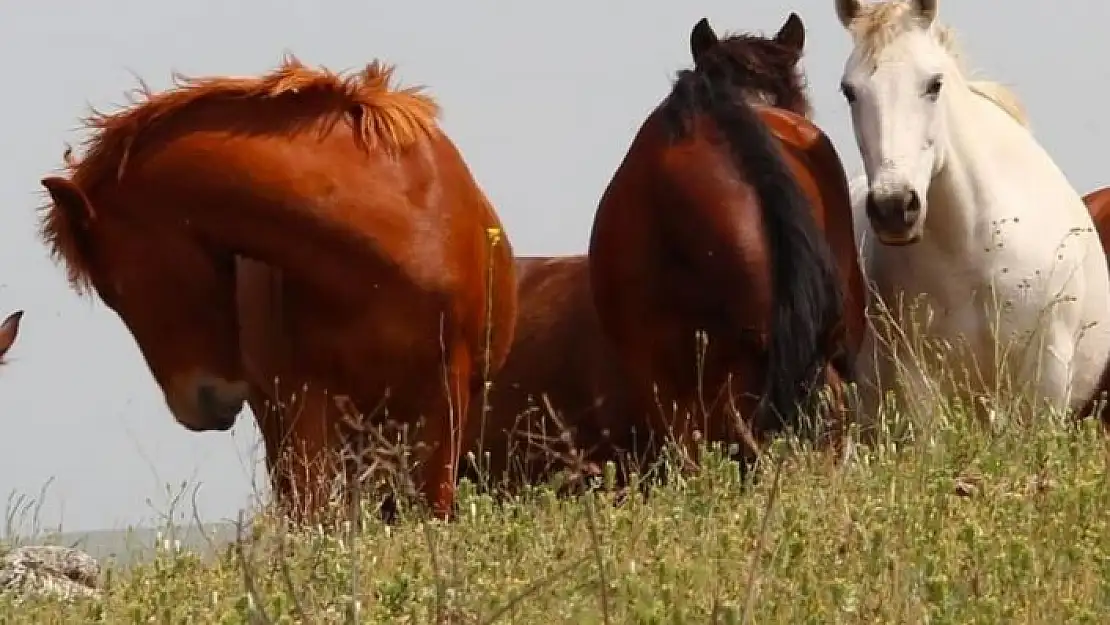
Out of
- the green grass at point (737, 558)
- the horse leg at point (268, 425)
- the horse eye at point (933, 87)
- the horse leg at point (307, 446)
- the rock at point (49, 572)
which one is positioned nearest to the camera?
the green grass at point (737, 558)

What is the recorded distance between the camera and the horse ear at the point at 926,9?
747 centimetres

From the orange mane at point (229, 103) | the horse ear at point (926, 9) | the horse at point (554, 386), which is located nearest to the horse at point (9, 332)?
the orange mane at point (229, 103)

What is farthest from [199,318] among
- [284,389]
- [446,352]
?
[446,352]

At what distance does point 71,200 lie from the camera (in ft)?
21.7

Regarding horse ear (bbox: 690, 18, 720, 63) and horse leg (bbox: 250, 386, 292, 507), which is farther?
horse ear (bbox: 690, 18, 720, 63)

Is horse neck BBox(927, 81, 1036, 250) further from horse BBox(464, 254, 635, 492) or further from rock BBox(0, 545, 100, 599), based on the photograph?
rock BBox(0, 545, 100, 599)

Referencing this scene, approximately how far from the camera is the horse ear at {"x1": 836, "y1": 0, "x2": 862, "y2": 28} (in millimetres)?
7684

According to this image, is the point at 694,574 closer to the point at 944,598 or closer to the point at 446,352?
the point at 944,598

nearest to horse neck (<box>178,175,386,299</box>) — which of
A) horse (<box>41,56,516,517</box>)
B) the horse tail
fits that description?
horse (<box>41,56,516,517</box>)

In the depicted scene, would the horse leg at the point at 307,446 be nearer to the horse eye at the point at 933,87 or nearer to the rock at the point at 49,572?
the rock at the point at 49,572

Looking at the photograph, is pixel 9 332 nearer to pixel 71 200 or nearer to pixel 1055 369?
pixel 71 200

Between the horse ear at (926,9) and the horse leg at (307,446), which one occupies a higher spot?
the horse ear at (926,9)

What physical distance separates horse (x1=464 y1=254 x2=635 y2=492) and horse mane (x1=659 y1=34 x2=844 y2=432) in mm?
1438

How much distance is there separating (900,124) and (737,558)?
3.57 m
